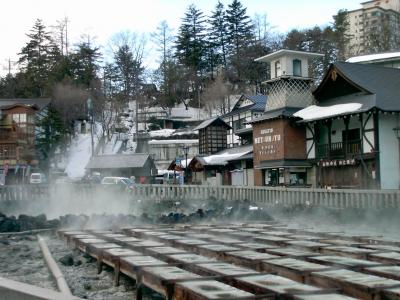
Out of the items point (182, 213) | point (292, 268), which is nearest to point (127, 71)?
point (182, 213)

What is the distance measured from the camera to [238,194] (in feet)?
90.4

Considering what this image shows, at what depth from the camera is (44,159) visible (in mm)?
58656

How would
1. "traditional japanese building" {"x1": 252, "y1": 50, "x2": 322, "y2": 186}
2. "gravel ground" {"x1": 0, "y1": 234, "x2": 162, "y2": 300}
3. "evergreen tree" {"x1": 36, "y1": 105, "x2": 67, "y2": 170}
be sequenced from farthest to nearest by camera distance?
"evergreen tree" {"x1": 36, "y1": 105, "x2": 67, "y2": 170}
"traditional japanese building" {"x1": 252, "y1": 50, "x2": 322, "y2": 186}
"gravel ground" {"x1": 0, "y1": 234, "x2": 162, "y2": 300}

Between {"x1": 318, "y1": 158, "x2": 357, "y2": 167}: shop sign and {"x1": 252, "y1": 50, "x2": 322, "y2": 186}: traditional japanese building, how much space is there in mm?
2051

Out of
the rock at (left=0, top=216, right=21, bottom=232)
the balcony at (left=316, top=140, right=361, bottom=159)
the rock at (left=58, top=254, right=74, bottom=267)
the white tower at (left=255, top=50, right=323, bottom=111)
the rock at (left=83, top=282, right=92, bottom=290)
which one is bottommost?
the rock at (left=83, top=282, right=92, bottom=290)

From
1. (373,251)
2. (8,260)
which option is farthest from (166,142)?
(373,251)

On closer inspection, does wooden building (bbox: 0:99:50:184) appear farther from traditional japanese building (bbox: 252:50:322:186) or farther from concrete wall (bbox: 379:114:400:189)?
concrete wall (bbox: 379:114:400:189)

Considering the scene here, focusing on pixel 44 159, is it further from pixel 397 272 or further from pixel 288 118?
pixel 397 272

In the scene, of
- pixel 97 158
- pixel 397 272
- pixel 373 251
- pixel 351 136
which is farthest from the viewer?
pixel 97 158

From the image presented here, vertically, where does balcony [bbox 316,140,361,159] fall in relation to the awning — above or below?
above

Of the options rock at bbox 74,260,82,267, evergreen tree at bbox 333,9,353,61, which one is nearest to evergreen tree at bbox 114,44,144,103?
evergreen tree at bbox 333,9,353,61

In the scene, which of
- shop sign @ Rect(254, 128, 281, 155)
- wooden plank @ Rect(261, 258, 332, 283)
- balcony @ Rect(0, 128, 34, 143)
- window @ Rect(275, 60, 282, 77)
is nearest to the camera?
wooden plank @ Rect(261, 258, 332, 283)

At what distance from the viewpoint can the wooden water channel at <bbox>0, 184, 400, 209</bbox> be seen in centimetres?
1972

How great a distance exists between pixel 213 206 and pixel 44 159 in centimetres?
3798
